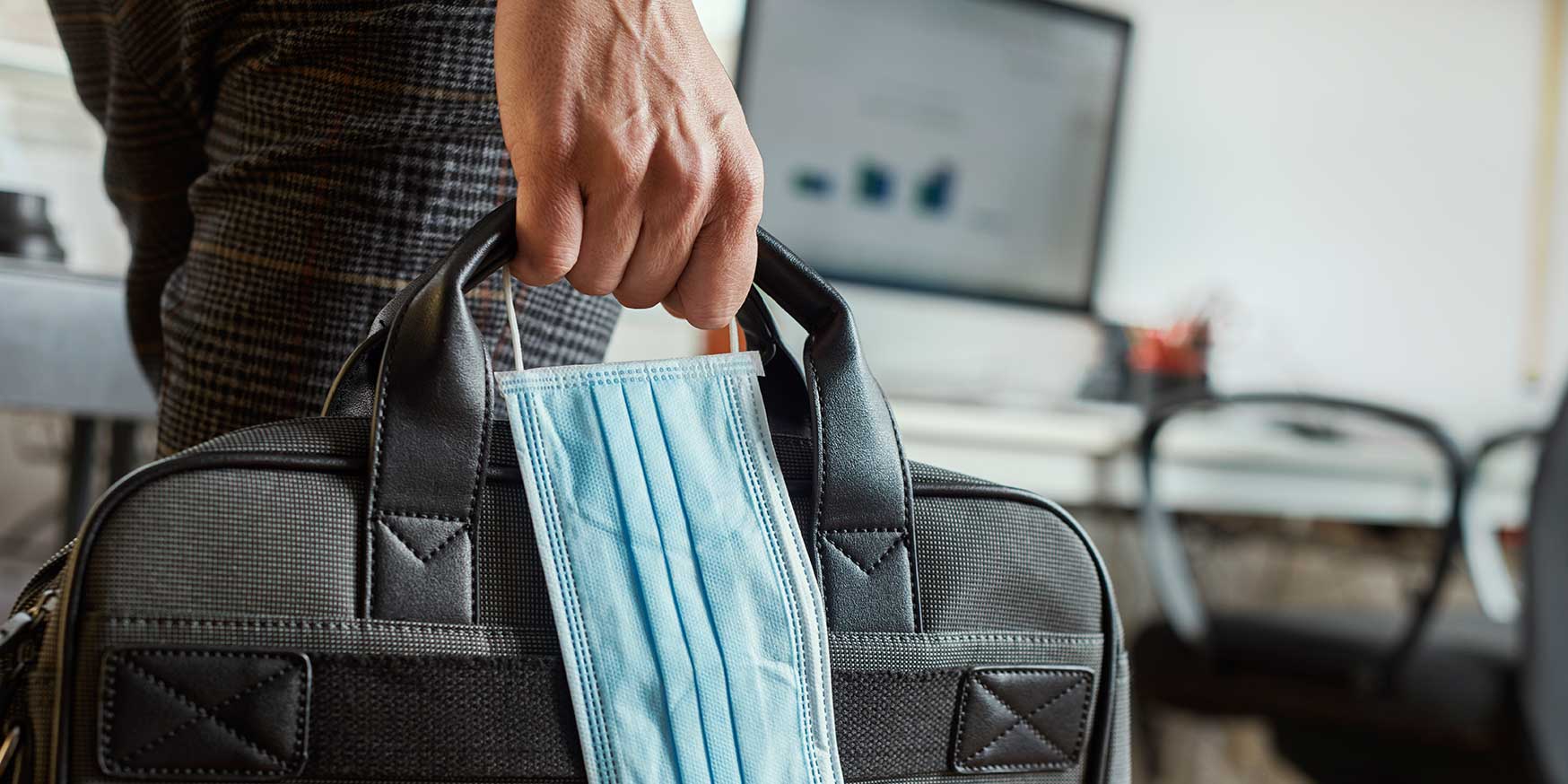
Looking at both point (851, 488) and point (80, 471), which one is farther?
point (80, 471)

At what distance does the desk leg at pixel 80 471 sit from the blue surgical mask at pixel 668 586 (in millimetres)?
928

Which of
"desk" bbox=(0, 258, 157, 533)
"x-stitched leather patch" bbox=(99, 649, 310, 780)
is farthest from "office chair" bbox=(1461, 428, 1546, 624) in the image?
"desk" bbox=(0, 258, 157, 533)

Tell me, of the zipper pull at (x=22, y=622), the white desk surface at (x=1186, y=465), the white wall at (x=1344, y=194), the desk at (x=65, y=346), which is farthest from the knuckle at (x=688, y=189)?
the white wall at (x=1344, y=194)

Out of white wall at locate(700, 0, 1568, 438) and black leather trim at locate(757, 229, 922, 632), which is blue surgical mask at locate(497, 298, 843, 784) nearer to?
black leather trim at locate(757, 229, 922, 632)

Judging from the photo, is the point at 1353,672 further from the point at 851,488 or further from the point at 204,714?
the point at 204,714

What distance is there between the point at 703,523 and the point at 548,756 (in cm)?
11

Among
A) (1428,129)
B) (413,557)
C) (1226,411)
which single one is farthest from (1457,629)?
(1428,129)

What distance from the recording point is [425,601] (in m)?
0.40

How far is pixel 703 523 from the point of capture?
460 millimetres

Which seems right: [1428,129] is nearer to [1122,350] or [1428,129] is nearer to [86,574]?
[1122,350]

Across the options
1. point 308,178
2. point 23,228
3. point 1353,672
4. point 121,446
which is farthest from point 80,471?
point 1353,672

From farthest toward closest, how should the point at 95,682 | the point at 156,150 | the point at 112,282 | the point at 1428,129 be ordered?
the point at 1428,129, the point at 112,282, the point at 156,150, the point at 95,682

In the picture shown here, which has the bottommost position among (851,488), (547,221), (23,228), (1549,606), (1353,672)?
(1353,672)

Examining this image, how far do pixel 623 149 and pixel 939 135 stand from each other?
1771 millimetres
